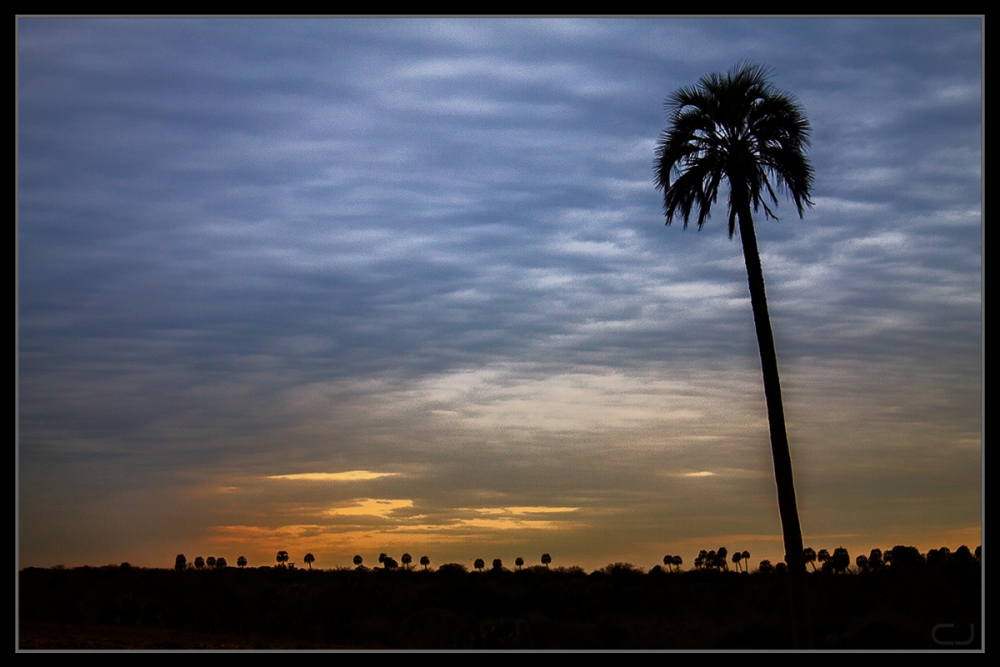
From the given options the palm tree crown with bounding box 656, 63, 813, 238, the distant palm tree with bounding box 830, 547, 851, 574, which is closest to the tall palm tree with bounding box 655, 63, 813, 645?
the palm tree crown with bounding box 656, 63, 813, 238

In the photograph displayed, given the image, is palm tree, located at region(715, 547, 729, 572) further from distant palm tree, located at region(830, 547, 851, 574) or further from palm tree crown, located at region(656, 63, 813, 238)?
palm tree crown, located at region(656, 63, 813, 238)

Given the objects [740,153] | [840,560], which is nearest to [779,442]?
[740,153]

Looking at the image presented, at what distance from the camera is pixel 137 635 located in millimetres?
32906

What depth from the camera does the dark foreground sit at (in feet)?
97.2

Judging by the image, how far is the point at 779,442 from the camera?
24.1m

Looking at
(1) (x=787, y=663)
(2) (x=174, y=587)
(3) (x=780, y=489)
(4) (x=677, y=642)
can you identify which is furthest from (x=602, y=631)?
(2) (x=174, y=587)

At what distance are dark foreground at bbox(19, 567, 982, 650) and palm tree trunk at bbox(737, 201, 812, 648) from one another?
3120 millimetres

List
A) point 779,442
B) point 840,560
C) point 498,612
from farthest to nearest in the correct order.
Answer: point 840,560, point 498,612, point 779,442

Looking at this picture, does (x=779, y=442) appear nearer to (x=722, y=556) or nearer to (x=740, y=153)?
(x=740, y=153)

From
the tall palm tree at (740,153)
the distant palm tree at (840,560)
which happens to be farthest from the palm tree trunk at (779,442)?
the distant palm tree at (840,560)

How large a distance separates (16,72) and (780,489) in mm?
19958

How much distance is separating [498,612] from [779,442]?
1686 centimetres

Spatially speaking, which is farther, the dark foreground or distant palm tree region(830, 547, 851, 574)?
distant palm tree region(830, 547, 851, 574)

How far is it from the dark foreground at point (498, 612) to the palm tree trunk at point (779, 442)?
3120 millimetres
